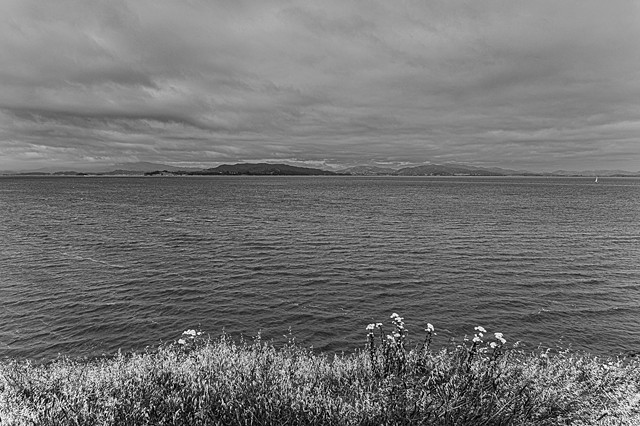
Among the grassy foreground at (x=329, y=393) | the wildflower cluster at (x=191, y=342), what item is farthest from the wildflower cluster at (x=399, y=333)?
the wildflower cluster at (x=191, y=342)

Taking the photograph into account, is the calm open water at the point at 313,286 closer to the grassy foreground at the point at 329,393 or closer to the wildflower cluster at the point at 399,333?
the wildflower cluster at the point at 399,333

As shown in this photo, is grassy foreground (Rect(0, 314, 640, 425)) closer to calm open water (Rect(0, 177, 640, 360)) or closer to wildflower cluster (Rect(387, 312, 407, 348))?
wildflower cluster (Rect(387, 312, 407, 348))

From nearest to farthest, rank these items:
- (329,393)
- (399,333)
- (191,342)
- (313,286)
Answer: (329,393) < (399,333) < (191,342) < (313,286)

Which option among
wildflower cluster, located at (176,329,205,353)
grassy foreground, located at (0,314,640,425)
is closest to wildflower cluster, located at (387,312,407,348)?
grassy foreground, located at (0,314,640,425)

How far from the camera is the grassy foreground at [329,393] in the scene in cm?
1005

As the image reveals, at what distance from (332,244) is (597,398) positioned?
3611cm

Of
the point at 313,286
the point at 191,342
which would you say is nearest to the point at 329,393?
the point at 191,342

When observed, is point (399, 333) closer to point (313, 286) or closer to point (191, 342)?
point (191, 342)

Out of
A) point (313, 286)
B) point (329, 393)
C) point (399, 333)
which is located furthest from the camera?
point (313, 286)

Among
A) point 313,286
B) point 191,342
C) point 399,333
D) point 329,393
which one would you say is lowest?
point 191,342

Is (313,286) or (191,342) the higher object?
Answer: (313,286)

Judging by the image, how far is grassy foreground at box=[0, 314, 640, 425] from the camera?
1005 centimetres

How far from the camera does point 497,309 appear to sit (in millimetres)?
26250

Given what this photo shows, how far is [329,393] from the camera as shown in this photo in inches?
440
